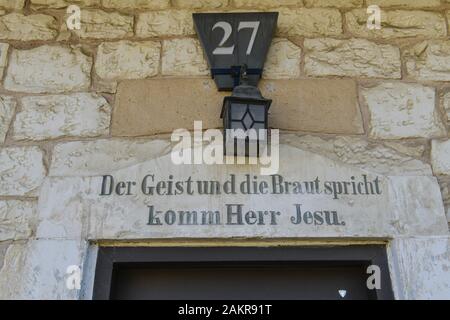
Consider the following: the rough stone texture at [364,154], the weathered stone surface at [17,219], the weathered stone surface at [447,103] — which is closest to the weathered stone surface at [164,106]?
the rough stone texture at [364,154]

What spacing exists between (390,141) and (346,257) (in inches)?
23.0

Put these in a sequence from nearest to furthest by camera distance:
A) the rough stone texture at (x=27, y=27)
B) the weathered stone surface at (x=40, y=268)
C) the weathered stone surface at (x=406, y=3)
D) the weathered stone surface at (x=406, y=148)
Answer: the weathered stone surface at (x=40, y=268) → the weathered stone surface at (x=406, y=148) → the rough stone texture at (x=27, y=27) → the weathered stone surface at (x=406, y=3)

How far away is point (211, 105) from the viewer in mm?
2588

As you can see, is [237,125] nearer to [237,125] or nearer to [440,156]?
[237,125]

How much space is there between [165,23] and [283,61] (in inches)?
24.2

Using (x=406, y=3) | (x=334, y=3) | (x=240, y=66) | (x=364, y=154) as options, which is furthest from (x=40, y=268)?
(x=406, y=3)

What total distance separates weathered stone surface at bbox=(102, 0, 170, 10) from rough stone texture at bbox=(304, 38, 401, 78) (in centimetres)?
75

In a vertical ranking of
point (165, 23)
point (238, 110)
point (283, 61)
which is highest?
point (165, 23)

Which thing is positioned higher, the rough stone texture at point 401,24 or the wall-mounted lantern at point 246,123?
the rough stone texture at point 401,24

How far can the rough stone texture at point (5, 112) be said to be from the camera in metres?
2.54

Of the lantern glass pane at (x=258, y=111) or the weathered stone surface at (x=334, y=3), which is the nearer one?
the lantern glass pane at (x=258, y=111)

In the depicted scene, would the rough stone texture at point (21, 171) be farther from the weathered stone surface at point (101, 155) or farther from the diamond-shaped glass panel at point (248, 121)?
the diamond-shaped glass panel at point (248, 121)

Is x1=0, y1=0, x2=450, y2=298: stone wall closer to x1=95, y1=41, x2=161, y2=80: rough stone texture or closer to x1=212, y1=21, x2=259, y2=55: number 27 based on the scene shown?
x1=95, y1=41, x2=161, y2=80: rough stone texture

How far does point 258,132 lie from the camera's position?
92.0 inches
